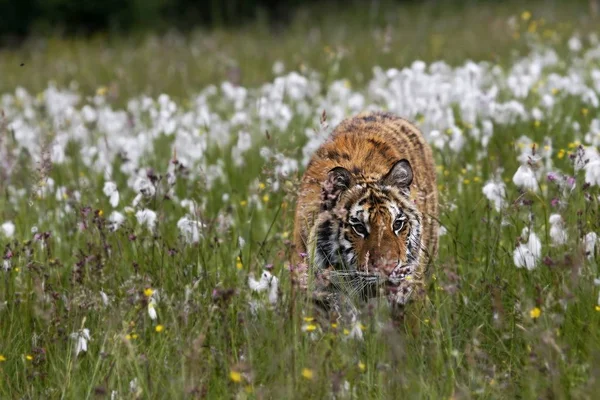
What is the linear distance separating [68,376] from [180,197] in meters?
3.47

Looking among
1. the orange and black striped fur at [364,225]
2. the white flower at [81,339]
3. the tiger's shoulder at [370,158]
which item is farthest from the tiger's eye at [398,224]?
the white flower at [81,339]

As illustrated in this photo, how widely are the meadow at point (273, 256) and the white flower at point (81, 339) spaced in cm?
1

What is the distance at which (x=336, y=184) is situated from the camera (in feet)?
14.4

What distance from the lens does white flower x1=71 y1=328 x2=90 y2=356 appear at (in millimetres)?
4079

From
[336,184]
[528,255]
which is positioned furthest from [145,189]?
[528,255]

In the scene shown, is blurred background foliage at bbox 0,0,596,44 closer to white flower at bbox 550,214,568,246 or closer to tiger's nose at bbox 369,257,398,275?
white flower at bbox 550,214,568,246

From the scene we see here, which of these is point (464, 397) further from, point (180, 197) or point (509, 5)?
point (509, 5)

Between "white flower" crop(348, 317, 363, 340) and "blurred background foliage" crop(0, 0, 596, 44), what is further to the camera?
"blurred background foliage" crop(0, 0, 596, 44)

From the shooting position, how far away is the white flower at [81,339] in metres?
4.08

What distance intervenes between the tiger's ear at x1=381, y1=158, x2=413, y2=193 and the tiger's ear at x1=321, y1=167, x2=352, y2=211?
0.69 feet

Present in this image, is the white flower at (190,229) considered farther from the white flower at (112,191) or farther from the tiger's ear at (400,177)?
the tiger's ear at (400,177)

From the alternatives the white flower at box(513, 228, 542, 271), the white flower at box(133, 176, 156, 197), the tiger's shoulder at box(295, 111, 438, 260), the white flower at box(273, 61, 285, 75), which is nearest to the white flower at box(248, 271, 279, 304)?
the tiger's shoulder at box(295, 111, 438, 260)

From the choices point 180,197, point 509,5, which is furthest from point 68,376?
point 509,5

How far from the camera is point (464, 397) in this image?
325cm
